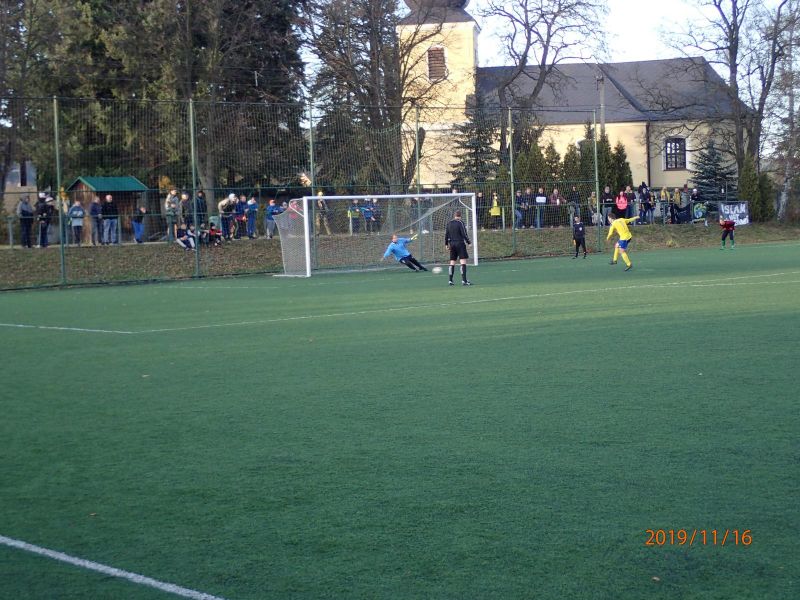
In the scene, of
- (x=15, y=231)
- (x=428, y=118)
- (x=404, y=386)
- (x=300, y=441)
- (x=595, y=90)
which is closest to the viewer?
(x=300, y=441)

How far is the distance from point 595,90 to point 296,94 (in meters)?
33.2

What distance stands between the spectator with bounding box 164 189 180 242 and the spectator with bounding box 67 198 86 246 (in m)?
2.38

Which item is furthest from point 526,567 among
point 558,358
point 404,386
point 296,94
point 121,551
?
point 296,94

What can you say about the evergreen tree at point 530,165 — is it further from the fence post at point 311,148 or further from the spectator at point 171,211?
the spectator at point 171,211

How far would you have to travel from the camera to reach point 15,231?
29625 mm

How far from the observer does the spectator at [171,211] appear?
1157 inches

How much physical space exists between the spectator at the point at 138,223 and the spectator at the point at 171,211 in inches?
25.6

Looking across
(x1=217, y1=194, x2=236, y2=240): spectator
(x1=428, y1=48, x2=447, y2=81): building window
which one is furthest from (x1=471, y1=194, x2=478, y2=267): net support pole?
(x1=428, y1=48, x2=447, y2=81): building window

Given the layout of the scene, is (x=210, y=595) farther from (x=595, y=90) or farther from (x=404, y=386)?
(x=595, y=90)

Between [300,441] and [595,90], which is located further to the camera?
[595,90]

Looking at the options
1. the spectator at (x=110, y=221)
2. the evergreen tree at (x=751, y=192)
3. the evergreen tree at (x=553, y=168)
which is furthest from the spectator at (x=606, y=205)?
the spectator at (x=110, y=221)

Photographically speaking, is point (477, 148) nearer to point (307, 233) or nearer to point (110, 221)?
point (307, 233)

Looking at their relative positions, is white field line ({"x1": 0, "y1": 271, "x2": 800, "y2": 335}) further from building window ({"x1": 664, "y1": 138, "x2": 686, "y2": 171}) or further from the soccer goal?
building window ({"x1": 664, "y1": 138, "x2": 686, "y2": 171})
